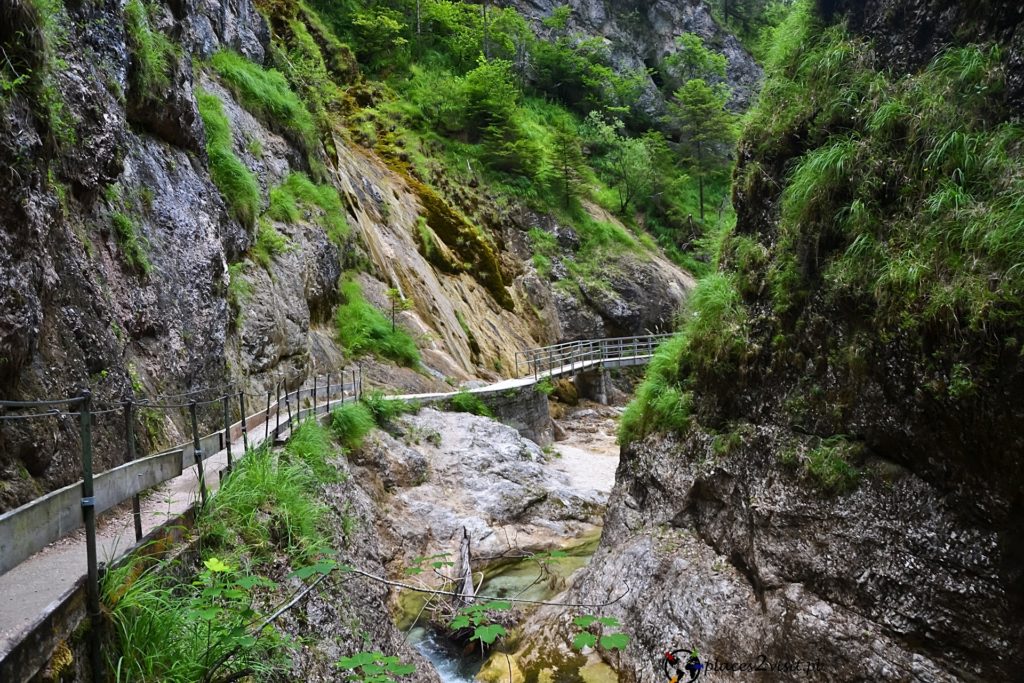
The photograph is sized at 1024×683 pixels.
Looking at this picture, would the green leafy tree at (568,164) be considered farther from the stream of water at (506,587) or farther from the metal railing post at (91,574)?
the metal railing post at (91,574)

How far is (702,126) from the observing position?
37.9m

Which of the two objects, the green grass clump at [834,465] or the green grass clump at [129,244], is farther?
the green grass clump at [129,244]

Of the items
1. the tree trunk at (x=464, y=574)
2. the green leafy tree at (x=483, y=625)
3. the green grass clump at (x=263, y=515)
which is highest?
the green leafy tree at (x=483, y=625)

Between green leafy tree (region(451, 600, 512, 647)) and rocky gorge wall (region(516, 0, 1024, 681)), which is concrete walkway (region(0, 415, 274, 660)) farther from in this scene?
rocky gorge wall (region(516, 0, 1024, 681))

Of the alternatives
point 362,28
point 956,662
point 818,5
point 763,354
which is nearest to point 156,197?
point 763,354

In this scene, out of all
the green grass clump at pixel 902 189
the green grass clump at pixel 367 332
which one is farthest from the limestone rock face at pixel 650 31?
the green grass clump at pixel 902 189

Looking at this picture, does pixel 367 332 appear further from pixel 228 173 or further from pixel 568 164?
pixel 568 164

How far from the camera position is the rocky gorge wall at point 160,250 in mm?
4707

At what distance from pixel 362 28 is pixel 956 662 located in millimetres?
34391

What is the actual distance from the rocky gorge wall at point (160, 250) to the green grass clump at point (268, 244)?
0.06m

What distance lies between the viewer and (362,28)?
31969 millimetres

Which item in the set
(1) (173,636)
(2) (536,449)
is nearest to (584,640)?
(1) (173,636)

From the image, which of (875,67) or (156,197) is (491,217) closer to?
(156,197)

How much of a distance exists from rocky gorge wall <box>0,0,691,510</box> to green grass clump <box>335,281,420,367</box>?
0.43 meters
